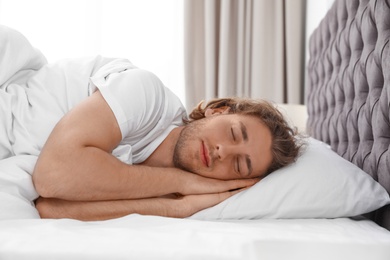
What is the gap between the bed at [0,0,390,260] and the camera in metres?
0.92

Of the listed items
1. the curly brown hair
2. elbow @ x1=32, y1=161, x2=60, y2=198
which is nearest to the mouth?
the curly brown hair

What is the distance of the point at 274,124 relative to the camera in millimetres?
1645

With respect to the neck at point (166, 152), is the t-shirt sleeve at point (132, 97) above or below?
above

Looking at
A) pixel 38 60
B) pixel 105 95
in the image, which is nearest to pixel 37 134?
pixel 105 95

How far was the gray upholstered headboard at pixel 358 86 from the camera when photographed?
141 cm

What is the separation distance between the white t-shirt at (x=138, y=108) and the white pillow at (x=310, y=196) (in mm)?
329

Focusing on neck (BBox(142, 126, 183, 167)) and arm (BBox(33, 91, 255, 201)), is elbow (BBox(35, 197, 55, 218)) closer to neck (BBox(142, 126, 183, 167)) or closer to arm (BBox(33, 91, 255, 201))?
arm (BBox(33, 91, 255, 201))

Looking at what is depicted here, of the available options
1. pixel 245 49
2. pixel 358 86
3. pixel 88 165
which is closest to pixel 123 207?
pixel 88 165

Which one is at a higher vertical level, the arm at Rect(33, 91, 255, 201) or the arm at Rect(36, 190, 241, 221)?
the arm at Rect(33, 91, 255, 201)

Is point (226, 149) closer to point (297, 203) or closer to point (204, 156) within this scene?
point (204, 156)

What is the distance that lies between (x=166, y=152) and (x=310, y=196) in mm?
531

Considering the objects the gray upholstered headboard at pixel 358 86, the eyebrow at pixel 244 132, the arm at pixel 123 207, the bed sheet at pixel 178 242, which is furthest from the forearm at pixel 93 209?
the gray upholstered headboard at pixel 358 86

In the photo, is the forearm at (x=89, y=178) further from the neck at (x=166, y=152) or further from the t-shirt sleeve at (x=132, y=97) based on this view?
the neck at (x=166, y=152)

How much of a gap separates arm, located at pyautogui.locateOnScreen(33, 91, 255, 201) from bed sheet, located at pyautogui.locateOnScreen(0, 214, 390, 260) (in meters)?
0.14
